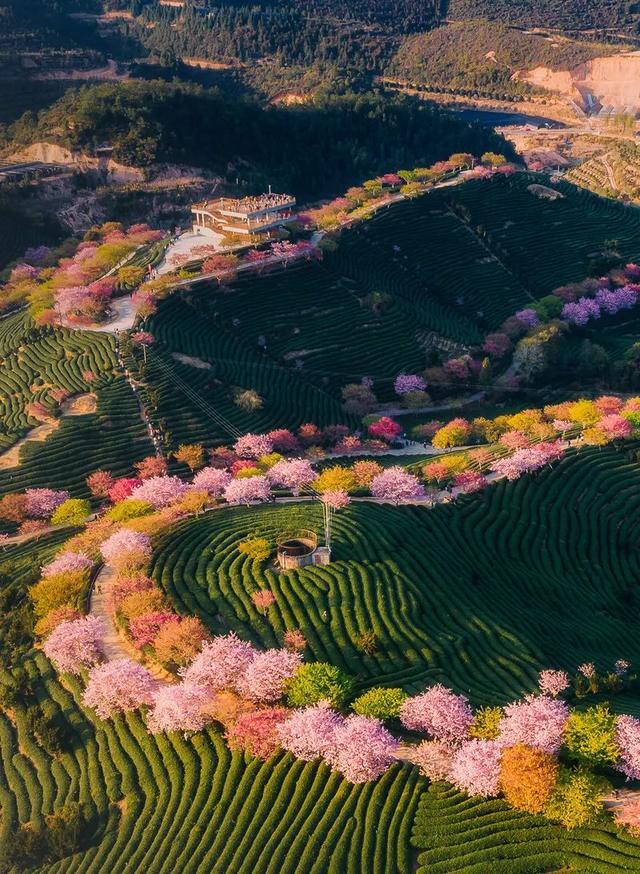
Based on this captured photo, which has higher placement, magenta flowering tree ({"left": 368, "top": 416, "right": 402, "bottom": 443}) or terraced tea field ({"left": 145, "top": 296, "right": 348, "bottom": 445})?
terraced tea field ({"left": 145, "top": 296, "right": 348, "bottom": 445})

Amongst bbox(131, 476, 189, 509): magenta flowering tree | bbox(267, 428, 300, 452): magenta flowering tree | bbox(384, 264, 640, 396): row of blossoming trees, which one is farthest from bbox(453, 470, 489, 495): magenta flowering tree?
bbox(384, 264, 640, 396): row of blossoming trees

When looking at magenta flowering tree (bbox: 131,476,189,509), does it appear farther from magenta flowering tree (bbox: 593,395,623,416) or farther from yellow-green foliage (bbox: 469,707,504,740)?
magenta flowering tree (bbox: 593,395,623,416)

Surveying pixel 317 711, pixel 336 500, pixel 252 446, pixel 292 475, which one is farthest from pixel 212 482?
pixel 317 711

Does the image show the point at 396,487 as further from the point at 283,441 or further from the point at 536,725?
the point at 536,725

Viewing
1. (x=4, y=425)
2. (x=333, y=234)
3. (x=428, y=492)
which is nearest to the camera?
(x=428, y=492)

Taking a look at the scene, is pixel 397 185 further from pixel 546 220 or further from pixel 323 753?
pixel 323 753

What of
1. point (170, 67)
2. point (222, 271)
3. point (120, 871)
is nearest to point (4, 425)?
point (222, 271)

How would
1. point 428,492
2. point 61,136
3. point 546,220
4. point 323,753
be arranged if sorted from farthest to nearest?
point 61,136, point 546,220, point 428,492, point 323,753

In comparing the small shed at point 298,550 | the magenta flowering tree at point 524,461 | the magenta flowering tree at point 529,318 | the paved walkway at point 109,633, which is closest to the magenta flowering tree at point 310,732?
the paved walkway at point 109,633
